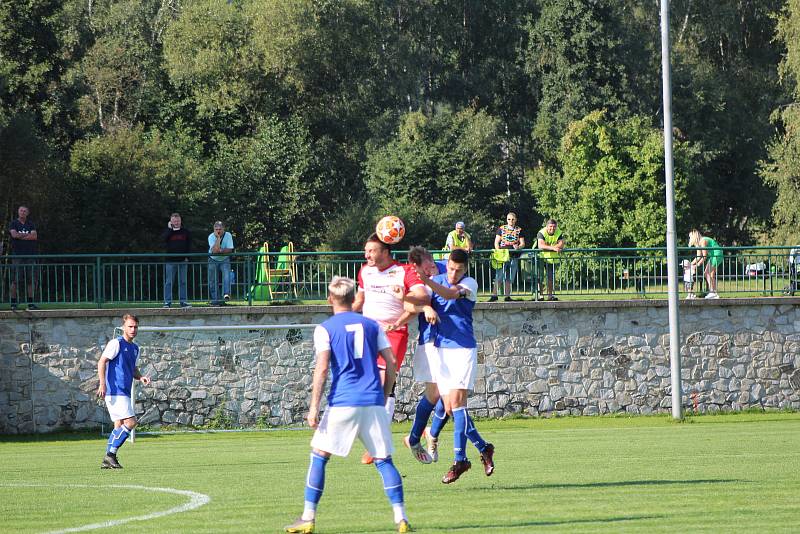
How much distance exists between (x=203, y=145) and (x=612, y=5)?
20.3 m

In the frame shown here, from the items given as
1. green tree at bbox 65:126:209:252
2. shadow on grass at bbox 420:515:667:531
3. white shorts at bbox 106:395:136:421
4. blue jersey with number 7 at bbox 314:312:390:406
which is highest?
Result: green tree at bbox 65:126:209:252

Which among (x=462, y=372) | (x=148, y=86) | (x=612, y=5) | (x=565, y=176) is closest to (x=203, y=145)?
(x=148, y=86)

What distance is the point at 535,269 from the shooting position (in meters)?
27.9

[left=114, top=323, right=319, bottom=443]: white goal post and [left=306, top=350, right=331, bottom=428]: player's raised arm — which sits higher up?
[left=306, top=350, right=331, bottom=428]: player's raised arm

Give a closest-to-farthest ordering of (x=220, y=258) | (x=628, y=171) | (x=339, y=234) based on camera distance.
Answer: (x=220, y=258) → (x=339, y=234) → (x=628, y=171)

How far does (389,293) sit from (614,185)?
3702cm

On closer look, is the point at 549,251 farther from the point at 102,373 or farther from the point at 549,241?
the point at 102,373

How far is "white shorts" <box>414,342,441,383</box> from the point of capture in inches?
473

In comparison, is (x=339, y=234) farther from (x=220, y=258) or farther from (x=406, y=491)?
(x=406, y=491)

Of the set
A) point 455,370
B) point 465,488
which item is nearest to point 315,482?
point 465,488

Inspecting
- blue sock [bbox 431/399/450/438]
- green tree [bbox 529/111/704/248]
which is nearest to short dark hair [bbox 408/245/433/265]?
blue sock [bbox 431/399/450/438]

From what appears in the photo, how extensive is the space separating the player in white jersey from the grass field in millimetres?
1584

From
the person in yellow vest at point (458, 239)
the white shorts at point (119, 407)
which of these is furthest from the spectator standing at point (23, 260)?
the white shorts at point (119, 407)

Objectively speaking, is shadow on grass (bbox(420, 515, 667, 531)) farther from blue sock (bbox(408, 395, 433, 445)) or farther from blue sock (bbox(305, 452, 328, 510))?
blue sock (bbox(408, 395, 433, 445))
